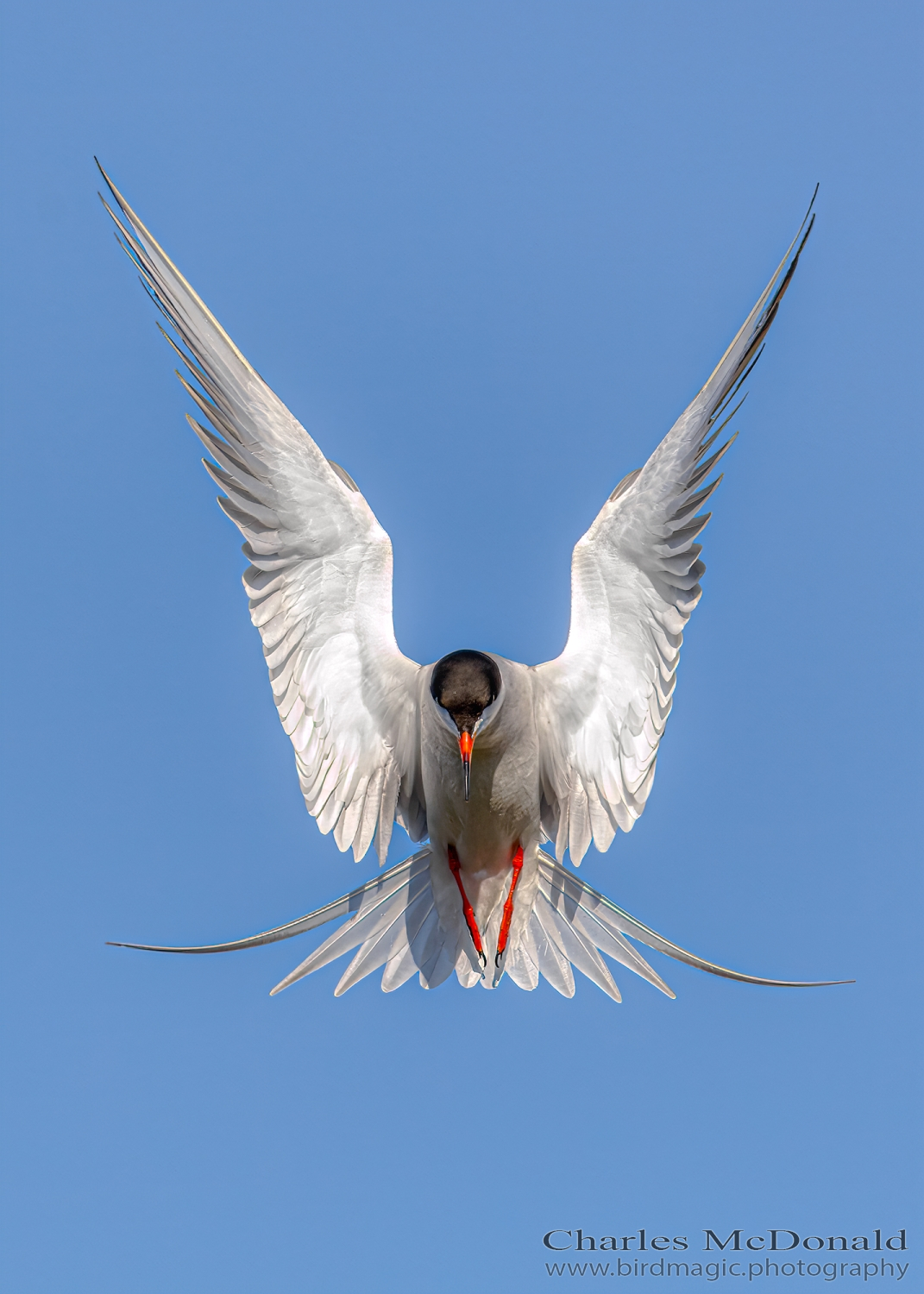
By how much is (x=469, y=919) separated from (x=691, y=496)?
2079 millimetres

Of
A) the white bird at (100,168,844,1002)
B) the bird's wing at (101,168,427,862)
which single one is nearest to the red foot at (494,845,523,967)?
the white bird at (100,168,844,1002)

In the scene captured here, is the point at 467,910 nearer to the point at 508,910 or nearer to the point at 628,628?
the point at 508,910

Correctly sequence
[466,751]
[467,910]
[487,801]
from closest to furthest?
[466,751] → [487,801] → [467,910]

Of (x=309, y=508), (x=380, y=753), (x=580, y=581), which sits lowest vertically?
(x=380, y=753)

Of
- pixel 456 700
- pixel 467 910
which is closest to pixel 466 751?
pixel 456 700

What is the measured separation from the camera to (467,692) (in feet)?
18.8

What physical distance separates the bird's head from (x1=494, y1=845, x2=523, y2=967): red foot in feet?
2.42

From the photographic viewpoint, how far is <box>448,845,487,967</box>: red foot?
6.31 meters

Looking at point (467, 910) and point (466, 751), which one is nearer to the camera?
point (466, 751)

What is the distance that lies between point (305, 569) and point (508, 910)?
1771 millimetres

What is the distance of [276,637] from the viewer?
6.29 metres

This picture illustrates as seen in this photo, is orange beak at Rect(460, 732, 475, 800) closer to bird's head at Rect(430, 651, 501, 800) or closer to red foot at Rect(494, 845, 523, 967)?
bird's head at Rect(430, 651, 501, 800)

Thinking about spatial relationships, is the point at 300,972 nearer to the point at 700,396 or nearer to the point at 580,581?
the point at 580,581

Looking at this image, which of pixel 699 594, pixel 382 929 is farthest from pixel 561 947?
pixel 699 594
